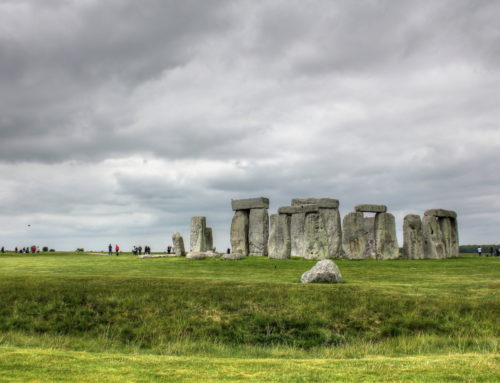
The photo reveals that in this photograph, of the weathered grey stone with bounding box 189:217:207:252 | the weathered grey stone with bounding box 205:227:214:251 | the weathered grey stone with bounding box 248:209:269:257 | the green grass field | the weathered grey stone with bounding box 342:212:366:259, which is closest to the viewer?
the green grass field

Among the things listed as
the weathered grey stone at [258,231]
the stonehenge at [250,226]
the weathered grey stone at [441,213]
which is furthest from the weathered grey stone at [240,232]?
the weathered grey stone at [441,213]

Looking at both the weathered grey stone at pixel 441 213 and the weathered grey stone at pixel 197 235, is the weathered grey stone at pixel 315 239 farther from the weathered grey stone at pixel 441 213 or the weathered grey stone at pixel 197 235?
the weathered grey stone at pixel 441 213

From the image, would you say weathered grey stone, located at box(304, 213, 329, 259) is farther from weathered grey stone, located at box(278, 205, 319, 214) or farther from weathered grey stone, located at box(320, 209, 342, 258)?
weathered grey stone, located at box(320, 209, 342, 258)

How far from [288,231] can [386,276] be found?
451 inches

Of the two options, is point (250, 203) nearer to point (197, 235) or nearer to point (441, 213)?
point (197, 235)

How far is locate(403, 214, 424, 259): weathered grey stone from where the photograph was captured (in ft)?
114

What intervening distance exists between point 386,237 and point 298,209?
613cm

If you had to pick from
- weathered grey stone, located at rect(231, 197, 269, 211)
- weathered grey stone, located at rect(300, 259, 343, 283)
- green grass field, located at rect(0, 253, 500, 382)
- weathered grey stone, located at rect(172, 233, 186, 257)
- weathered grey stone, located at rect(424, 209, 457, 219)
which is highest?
weathered grey stone, located at rect(231, 197, 269, 211)

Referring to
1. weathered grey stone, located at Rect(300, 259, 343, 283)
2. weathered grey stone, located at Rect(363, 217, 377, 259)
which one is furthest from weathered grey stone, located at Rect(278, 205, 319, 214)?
weathered grey stone, located at Rect(300, 259, 343, 283)

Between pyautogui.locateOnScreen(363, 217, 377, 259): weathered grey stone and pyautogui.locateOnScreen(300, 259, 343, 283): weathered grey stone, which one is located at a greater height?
pyautogui.locateOnScreen(363, 217, 377, 259): weathered grey stone

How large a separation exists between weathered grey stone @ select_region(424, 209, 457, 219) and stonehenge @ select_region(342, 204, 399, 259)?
132 inches

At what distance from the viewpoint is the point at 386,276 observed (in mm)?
22469

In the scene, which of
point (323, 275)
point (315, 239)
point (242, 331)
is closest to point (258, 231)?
point (315, 239)

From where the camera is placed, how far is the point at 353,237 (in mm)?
34406
